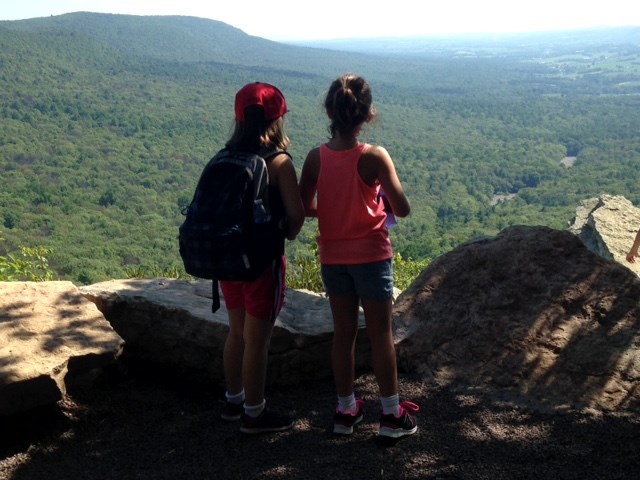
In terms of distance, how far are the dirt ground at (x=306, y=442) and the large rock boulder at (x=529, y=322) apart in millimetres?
231

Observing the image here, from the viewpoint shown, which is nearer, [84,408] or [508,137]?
[84,408]

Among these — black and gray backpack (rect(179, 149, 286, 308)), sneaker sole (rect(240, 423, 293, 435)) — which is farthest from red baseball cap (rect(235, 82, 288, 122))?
sneaker sole (rect(240, 423, 293, 435))

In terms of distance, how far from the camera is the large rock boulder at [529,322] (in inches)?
157

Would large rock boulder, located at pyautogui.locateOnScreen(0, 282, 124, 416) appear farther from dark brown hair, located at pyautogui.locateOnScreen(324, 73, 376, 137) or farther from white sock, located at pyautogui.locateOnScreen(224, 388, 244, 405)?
dark brown hair, located at pyautogui.locateOnScreen(324, 73, 376, 137)

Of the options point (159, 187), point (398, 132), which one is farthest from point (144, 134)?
point (398, 132)

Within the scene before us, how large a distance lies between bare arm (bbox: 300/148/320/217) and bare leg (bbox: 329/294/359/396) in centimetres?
40

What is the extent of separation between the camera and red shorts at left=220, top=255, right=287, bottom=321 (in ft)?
10.6

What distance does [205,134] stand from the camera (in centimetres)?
12344

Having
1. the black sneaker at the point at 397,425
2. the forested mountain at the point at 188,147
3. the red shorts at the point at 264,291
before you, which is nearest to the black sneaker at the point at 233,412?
the red shorts at the point at 264,291

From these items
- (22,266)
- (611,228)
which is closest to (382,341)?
(22,266)

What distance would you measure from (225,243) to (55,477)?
1.25 m

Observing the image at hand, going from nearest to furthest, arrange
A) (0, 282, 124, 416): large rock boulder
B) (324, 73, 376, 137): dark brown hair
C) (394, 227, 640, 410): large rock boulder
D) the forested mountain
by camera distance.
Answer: (324, 73, 376, 137): dark brown hair
(0, 282, 124, 416): large rock boulder
(394, 227, 640, 410): large rock boulder
the forested mountain

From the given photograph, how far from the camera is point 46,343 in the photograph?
144 inches

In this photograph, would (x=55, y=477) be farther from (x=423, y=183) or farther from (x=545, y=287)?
(x=423, y=183)
